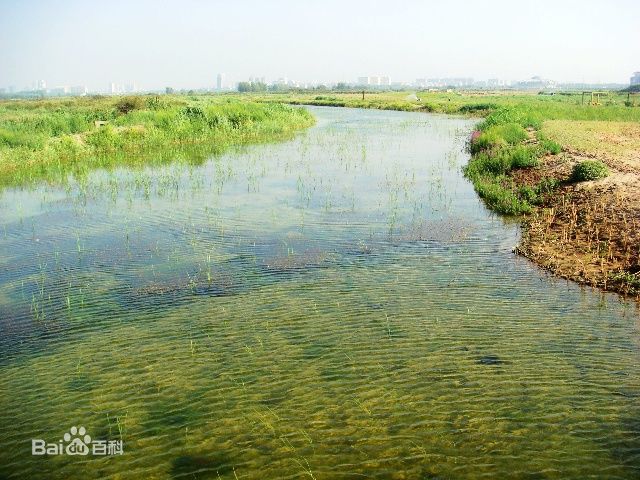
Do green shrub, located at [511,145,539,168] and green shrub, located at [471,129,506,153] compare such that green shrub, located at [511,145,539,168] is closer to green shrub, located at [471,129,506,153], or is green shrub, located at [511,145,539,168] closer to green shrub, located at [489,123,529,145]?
green shrub, located at [471,129,506,153]

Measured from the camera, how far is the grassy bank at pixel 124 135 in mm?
23328

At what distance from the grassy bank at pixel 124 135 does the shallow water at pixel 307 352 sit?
1088 cm

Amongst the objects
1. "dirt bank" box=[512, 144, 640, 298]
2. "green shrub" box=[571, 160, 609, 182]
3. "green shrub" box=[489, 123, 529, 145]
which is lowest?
"dirt bank" box=[512, 144, 640, 298]

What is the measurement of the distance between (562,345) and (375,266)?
4.06 meters

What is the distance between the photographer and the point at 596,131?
28812mm

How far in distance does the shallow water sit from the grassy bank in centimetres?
1088

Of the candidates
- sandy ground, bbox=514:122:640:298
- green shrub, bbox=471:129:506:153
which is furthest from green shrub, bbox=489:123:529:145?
sandy ground, bbox=514:122:640:298

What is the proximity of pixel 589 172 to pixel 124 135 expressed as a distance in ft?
81.8

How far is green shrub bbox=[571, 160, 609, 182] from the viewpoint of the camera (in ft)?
51.4

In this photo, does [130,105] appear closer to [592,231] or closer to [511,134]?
[511,134]

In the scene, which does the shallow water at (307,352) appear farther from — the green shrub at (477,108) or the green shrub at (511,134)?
the green shrub at (477,108)

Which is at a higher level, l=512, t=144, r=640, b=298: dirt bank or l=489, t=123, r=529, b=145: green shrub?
l=489, t=123, r=529, b=145: green shrub

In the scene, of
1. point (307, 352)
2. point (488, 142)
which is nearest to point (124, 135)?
point (488, 142)

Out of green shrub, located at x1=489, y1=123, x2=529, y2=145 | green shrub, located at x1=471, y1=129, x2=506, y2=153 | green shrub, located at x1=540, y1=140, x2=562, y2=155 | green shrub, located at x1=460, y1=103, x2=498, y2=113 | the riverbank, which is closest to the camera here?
the riverbank
